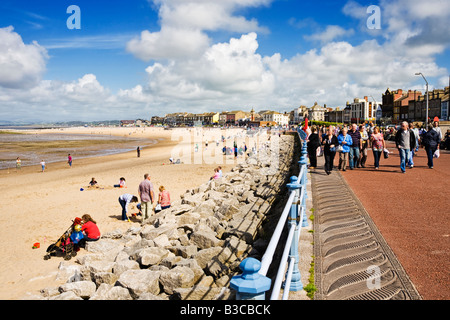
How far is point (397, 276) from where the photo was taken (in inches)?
146

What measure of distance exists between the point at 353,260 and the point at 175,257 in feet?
12.7

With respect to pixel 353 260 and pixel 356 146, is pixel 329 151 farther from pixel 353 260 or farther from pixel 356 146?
pixel 353 260

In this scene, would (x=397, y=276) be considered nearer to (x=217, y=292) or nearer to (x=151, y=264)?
(x=217, y=292)

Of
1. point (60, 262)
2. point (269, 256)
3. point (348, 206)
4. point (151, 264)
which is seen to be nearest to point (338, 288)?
point (269, 256)

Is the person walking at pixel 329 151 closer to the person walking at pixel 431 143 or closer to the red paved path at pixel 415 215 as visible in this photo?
the red paved path at pixel 415 215

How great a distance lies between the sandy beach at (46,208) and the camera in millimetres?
7742

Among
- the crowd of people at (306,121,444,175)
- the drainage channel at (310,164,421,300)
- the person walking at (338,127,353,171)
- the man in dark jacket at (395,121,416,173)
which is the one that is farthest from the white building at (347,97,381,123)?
the drainage channel at (310,164,421,300)

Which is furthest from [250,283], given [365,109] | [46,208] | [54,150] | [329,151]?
[365,109]

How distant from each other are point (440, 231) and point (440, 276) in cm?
184

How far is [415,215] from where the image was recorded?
6109mm

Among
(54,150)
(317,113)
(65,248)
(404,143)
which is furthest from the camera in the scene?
(317,113)

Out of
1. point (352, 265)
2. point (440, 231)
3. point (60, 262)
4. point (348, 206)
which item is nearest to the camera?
point (352, 265)

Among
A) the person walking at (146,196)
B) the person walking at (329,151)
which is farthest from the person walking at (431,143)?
the person walking at (146,196)
